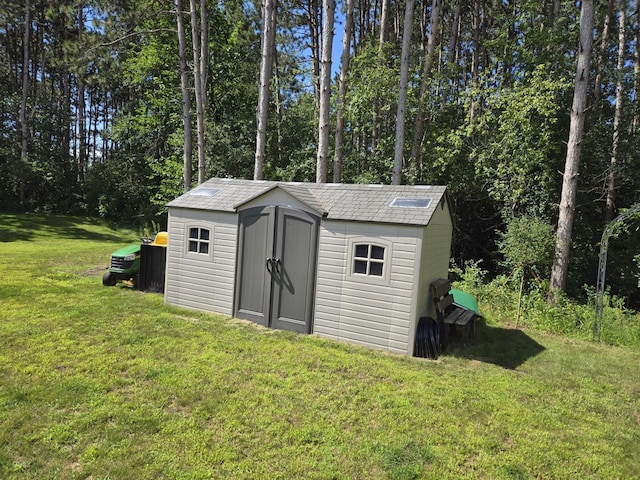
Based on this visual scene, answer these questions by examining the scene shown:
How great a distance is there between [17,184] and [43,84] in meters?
7.03

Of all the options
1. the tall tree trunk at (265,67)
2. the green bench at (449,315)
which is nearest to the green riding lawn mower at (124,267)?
the tall tree trunk at (265,67)

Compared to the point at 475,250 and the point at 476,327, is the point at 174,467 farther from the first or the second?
the point at 475,250

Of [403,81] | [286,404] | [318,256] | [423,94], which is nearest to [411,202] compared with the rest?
A: [318,256]

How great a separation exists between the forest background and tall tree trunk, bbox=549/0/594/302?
2.32ft

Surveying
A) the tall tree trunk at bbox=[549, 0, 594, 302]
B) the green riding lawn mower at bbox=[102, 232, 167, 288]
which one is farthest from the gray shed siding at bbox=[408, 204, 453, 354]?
the green riding lawn mower at bbox=[102, 232, 167, 288]

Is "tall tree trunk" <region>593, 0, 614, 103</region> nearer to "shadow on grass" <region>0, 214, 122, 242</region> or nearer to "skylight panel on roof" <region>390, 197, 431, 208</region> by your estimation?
"skylight panel on roof" <region>390, 197, 431, 208</region>

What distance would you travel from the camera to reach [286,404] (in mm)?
4141

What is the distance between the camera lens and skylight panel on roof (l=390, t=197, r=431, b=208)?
6.12 metres

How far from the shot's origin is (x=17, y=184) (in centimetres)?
2186

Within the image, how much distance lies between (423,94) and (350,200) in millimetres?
7556

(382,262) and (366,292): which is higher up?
(382,262)

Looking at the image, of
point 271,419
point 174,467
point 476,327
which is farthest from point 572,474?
point 476,327

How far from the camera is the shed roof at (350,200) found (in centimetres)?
603

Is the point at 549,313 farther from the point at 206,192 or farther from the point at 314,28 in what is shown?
the point at 314,28
